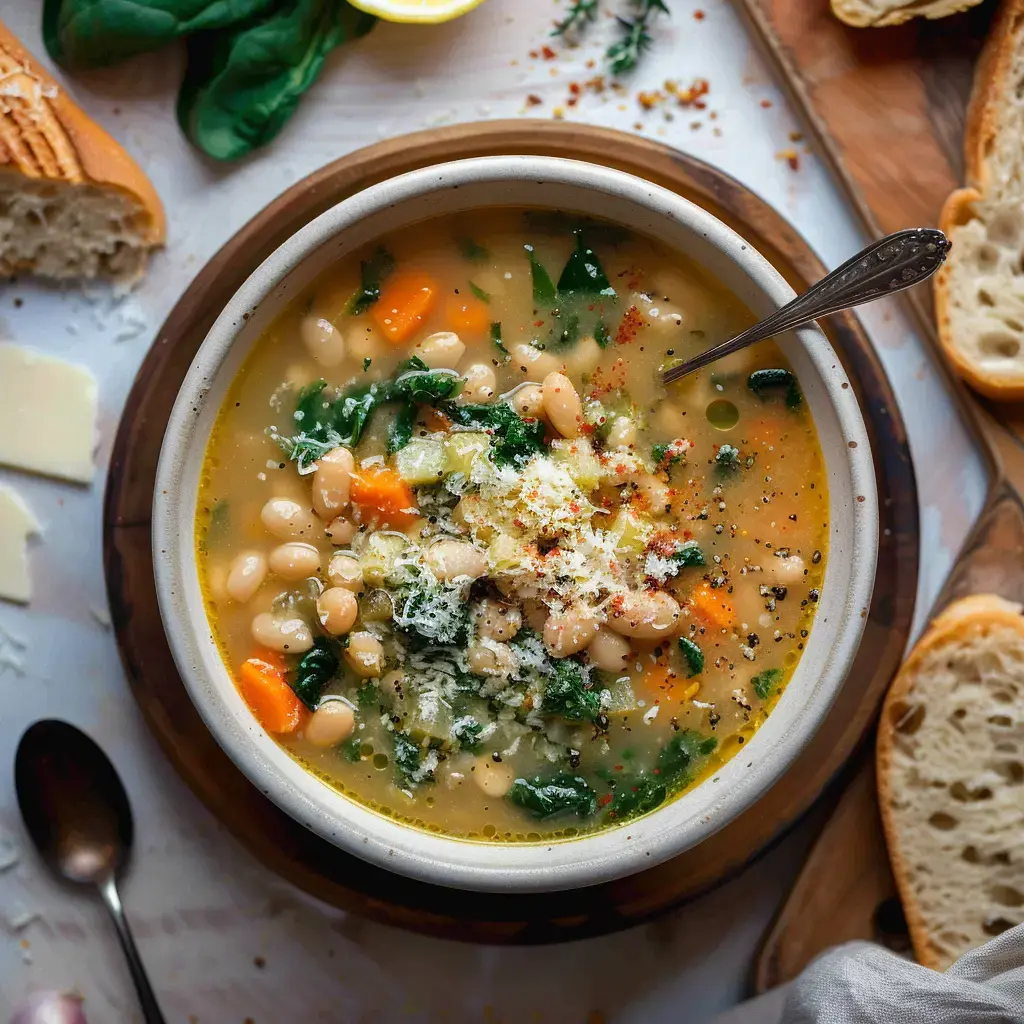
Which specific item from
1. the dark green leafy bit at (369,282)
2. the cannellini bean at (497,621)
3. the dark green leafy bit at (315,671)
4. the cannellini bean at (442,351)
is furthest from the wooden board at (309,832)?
the cannellini bean at (497,621)

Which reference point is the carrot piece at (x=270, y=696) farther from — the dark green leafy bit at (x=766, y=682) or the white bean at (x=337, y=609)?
the dark green leafy bit at (x=766, y=682)

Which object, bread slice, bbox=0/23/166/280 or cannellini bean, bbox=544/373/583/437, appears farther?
bread slice, bbox=0/23/166/280

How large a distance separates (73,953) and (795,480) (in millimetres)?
2162

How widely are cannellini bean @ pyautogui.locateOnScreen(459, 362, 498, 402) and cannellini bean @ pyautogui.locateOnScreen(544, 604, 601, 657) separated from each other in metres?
0.51

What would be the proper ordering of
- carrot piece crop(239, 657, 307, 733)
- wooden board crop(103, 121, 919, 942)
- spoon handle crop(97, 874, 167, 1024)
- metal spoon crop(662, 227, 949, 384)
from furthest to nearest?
spoon handle crop(97, 874, 167, 1024), wooden board crop(103, 121, 919, 942), carrot piece crop(239, 657, 307, 733), metal spoon crop(662, 227, 949, 384)

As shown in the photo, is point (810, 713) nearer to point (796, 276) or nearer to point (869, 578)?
point (869, 578)

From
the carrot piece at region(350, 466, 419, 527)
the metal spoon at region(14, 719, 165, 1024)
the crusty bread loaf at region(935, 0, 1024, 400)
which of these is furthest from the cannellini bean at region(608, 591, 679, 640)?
the metal spoon at region(14, 719, 165, 1024)

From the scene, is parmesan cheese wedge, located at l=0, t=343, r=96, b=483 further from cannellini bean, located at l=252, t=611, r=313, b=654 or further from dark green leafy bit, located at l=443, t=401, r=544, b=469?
dark green leafy bit, located at l=443, t=401, r=544, b=469

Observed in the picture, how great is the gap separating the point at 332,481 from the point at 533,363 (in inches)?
20.1

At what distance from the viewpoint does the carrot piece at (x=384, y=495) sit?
2.23 meters

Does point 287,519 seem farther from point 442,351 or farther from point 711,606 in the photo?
point 711,606

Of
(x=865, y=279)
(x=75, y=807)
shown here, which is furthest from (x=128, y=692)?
(x=865, y=279)

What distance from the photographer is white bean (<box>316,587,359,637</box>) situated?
2.17 metres

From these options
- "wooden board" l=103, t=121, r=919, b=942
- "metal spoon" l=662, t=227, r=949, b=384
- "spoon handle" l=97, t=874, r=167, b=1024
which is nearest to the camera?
"metal spoon" l=662, t=227, r=949, b=384
